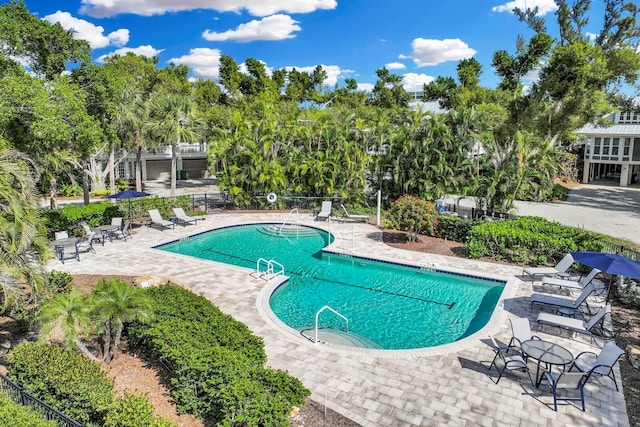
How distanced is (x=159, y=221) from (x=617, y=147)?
134 ft

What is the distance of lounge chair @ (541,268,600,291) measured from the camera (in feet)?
39.0

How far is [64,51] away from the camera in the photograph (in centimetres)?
1550

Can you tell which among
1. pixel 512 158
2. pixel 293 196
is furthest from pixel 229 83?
pixel 512 158

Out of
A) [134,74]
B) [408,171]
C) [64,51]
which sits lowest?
[408,171]

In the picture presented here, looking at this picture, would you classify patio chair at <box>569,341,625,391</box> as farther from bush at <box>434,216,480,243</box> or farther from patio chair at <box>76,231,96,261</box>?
patio chair at <box>76,231,96,261</box>

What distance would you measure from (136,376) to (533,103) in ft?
101

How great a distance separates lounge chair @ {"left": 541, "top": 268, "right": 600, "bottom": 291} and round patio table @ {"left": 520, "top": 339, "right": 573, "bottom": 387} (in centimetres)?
444

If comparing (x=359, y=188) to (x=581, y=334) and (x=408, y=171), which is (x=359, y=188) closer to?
(x=408, y=171)

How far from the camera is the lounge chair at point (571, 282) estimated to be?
11892 millimetres

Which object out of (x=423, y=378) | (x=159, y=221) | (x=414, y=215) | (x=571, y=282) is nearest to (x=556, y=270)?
(x=571, y=282)

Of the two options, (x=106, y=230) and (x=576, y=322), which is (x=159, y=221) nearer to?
(x=106, y=230)

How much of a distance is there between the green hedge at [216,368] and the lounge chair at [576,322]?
6465 mm

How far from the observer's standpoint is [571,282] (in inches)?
483

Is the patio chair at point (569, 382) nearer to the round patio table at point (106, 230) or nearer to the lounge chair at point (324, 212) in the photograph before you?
the lounge chair at point (324, 212)
